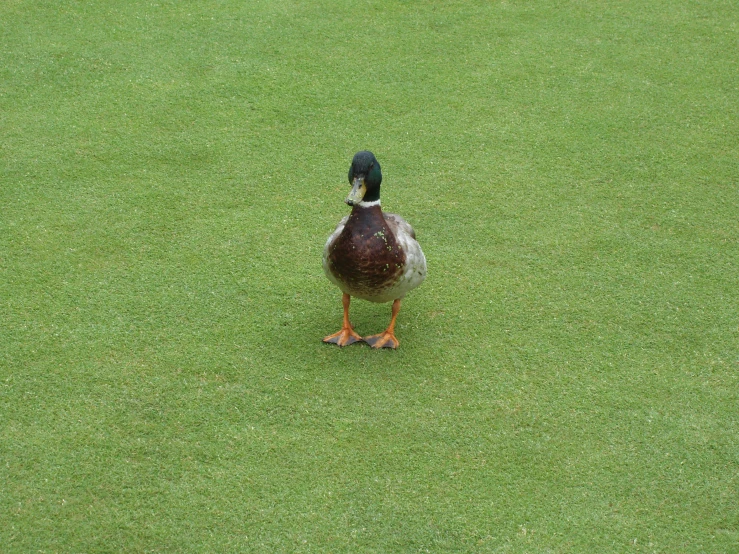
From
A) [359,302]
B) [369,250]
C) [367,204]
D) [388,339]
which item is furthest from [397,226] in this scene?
[359,302]

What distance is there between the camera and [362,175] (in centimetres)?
429

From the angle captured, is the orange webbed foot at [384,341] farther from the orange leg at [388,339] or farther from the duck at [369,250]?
the duck at [369,250]

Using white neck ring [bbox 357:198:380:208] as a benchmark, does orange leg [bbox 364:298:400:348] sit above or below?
below

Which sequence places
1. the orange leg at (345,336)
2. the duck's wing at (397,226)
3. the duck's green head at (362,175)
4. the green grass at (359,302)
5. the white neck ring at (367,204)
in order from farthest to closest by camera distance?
the orange leg at (345,336) → the duck's wing at (397,226) → the white neck ring at (367,204) → the duck's green head at (362,175) → the green grass at (359,302)

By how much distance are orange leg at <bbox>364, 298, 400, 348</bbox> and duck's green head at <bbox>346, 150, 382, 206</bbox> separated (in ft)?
2.27

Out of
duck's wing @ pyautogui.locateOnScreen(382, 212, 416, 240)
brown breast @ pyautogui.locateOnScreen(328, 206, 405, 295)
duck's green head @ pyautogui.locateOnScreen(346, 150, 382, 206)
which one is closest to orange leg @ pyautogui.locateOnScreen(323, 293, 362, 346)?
brown breast @ pyautogui.locateOnScreen(328, 206, 405, 295)

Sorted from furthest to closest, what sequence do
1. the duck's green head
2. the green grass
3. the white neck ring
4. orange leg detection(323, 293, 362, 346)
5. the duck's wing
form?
orange leg detection(323, 293, 362, 346), the duck's wing, the white neck ring, the duck's green head, the green grass

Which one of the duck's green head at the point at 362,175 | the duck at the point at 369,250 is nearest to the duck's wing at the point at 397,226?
the duck at the point at 369,250

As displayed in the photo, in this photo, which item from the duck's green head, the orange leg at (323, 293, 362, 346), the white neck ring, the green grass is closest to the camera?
the green grass

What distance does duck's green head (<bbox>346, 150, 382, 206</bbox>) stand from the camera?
426cm

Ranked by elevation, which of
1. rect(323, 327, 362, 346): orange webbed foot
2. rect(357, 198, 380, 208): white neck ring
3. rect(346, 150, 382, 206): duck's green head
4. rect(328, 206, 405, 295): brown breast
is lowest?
rect(323, 327, 362, 346): orange webbed foot

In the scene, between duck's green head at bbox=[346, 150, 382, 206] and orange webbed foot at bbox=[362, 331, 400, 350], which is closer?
duck's green head at bbox=[346, 150, 382, 206]

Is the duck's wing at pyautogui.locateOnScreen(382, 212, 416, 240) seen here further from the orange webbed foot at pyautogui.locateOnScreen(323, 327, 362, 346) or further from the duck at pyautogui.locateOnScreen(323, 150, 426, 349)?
the orange webbed foot at pyautogui.locateOnScreen(323, 327, 362, 346)

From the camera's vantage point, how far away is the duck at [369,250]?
427 cm
